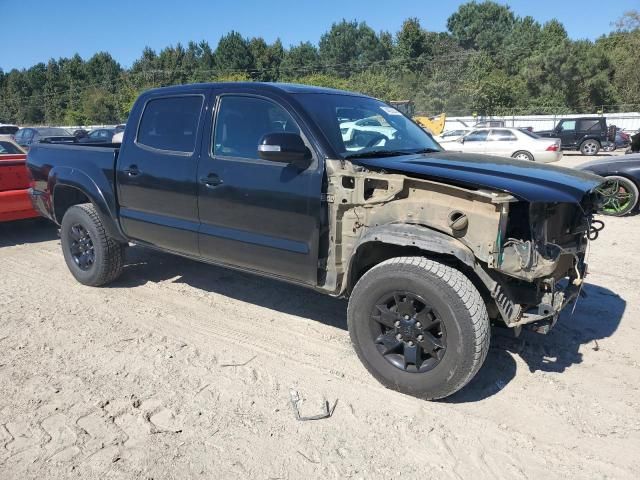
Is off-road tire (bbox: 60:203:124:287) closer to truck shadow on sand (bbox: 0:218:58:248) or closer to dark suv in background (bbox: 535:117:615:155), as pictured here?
truck shadow on sand (bbox: 0:218:58:248)

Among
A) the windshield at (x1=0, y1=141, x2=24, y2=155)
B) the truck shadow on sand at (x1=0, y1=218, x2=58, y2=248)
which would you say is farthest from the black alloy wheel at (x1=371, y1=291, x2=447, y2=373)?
the windshield at (x1=0, y1=141, x2=24, y2=155)

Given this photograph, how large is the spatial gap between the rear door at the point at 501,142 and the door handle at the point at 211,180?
50.3 feet

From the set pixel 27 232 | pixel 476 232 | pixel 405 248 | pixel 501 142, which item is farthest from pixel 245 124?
pixel 501 142

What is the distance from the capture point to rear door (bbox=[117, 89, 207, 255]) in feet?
13.8

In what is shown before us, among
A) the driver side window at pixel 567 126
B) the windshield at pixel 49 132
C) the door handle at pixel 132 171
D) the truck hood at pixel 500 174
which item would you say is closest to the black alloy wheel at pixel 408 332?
the truck hood at pixel 500 174

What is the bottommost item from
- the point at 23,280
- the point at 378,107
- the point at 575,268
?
the point at 23,280

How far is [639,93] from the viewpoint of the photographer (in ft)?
145

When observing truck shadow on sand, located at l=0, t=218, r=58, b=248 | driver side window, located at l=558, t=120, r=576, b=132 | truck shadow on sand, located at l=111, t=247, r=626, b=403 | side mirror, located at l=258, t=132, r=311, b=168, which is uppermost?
side mirror, located at l=258, t=132, r=311, b=168

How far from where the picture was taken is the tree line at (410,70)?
45.4 meters

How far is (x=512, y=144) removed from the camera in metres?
17.7

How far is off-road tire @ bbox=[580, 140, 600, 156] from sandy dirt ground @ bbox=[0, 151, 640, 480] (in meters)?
22.2

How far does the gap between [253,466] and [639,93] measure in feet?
170

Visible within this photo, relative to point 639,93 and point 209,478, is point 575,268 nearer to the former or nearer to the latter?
point 209,478

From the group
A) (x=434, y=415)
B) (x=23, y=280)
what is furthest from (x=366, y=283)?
(x=23, y=280)
